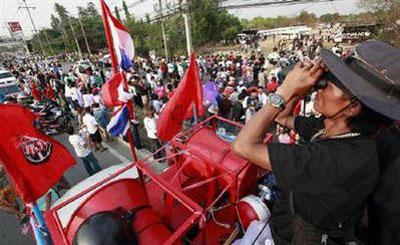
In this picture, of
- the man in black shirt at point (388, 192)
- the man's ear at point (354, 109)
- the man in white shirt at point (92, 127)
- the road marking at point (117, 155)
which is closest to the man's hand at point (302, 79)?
the man's ear at point (354, 109)

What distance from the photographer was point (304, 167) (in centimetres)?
145

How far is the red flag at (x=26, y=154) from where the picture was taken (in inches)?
136

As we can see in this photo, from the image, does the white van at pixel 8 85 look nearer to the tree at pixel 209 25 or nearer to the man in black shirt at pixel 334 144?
the man in black shirt at pixel 334 144

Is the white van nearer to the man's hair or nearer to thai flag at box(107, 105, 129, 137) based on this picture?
thai flag at box(107, 105, 129, 137)

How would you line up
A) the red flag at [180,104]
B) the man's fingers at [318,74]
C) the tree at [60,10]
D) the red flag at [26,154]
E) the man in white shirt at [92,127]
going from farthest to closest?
the tree at [60,10] → the man in white shirt at [92,127] → the red flag at [180,104] → the red flag at [26,154] → the man's fingers at [318,74]

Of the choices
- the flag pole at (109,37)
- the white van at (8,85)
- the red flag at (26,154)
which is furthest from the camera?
the white van at (8,85)

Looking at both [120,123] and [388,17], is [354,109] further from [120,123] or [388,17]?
[388,17]

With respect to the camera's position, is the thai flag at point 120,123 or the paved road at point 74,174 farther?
the paved road at point 74,174

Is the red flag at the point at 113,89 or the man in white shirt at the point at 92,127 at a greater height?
the red flag at the point at 113,89

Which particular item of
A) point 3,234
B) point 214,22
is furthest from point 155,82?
point 214,22

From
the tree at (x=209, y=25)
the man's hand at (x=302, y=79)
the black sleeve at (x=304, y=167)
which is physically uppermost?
the man's hand at (x=302, y=79)

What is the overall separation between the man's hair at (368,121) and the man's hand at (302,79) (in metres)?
0.28

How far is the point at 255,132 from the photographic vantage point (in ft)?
5.19

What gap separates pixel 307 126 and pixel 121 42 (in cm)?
316
